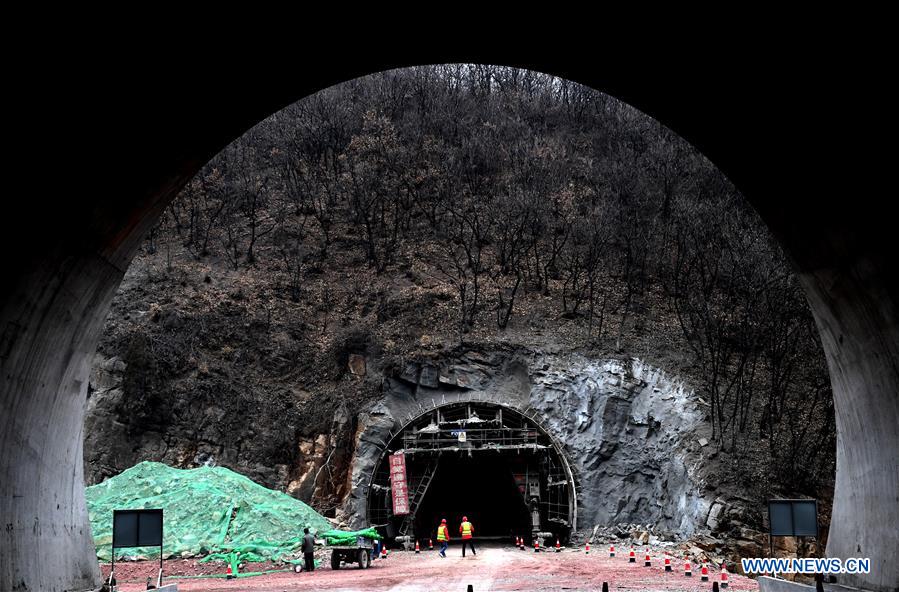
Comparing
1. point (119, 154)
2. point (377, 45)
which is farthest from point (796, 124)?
point (119, 154)

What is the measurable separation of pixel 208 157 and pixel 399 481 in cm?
2403

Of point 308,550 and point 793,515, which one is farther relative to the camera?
point 308,550

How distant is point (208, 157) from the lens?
428 inches

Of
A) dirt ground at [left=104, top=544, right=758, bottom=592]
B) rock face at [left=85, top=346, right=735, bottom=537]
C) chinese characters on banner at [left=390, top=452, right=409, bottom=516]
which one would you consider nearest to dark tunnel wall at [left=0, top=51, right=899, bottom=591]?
dirt ground at [left=104, top=544, right=758, bottom=592]

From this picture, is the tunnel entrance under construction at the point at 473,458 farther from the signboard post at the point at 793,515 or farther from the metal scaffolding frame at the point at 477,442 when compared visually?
the signboard post at the point at 793,515

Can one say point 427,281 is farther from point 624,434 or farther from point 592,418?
point 624,434

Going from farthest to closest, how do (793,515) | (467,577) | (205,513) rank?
1. (205,513)
2. (467,577)
3. (793,515)

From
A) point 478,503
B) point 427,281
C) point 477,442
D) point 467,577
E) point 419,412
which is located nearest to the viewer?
point 467,577

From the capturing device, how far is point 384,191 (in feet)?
175

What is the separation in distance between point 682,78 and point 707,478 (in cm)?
2456

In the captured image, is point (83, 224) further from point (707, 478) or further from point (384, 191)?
point (384, 191)

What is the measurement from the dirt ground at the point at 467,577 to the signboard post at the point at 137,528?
5149 millimetres

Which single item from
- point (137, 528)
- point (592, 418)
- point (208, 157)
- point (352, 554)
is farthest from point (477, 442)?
point (208, 157)

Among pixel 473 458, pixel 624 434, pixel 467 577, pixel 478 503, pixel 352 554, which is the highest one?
pixel 624 434
